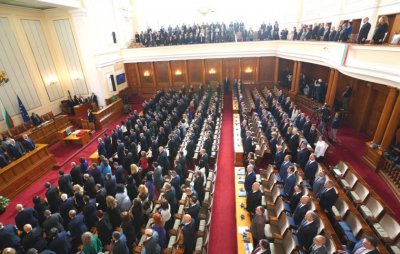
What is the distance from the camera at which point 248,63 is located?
16.1 m

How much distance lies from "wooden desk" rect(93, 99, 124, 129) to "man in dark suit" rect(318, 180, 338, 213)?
1044cm

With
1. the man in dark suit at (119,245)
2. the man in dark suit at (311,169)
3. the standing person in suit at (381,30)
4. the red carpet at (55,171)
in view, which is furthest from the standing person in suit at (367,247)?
the red carpet at (55,171)

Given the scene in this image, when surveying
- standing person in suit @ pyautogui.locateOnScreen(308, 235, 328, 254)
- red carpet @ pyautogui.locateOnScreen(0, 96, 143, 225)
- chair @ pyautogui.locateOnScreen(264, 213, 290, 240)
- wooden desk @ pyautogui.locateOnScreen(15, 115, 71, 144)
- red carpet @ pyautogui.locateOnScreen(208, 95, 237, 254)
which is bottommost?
red carpet @ pyautogui.locateOnScreen(0, 96, 143, 225)

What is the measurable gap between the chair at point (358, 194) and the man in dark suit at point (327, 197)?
700mm

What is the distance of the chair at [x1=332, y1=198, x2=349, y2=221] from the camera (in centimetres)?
471

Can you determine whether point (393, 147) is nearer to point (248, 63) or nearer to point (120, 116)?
point (248, 63)

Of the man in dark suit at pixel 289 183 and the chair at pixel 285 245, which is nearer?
the chair at pixel 285 245

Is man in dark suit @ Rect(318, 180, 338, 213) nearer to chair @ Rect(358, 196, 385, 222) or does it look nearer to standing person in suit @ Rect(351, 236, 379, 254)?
chair @ Rect(358, 196, 385, 222)

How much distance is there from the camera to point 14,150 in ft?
25.5

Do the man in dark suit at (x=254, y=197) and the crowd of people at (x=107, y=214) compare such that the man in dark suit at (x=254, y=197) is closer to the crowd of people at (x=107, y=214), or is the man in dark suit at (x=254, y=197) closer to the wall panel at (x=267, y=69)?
the crowd of people at (x=107, y=214)

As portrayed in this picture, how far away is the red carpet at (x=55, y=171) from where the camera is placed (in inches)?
263

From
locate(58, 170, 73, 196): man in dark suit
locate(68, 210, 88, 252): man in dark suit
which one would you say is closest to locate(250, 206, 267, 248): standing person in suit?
locate(68, 210, 88, 252): man in dark suit

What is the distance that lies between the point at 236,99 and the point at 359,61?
669cm

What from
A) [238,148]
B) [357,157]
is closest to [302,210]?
[238,148]
